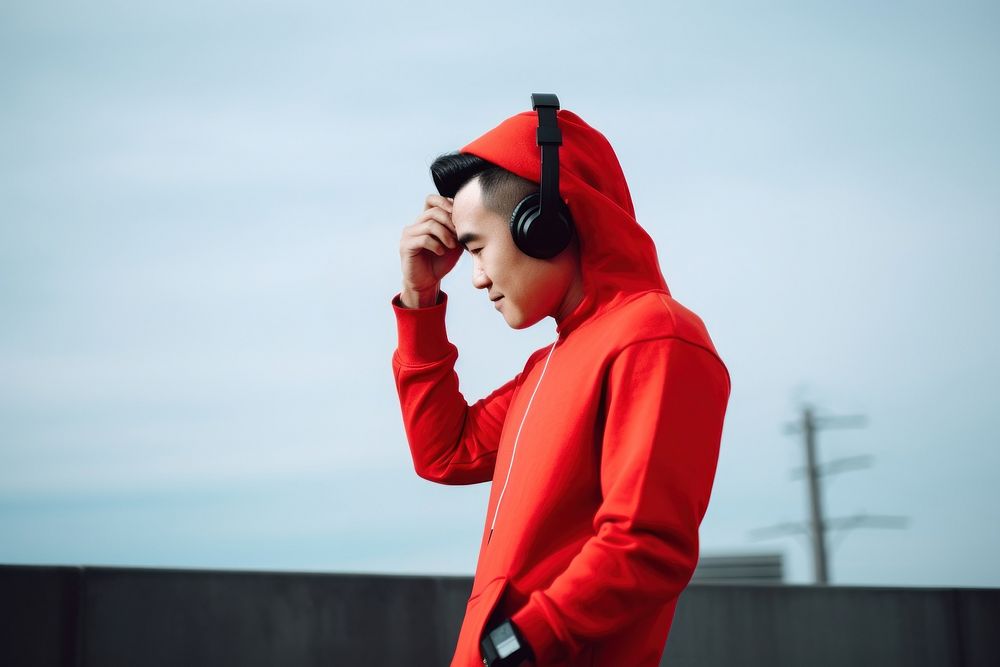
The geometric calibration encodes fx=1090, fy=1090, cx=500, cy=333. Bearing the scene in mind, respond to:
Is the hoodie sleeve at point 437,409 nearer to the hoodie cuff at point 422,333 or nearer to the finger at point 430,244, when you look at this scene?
the hoodie cuff at point 422,333

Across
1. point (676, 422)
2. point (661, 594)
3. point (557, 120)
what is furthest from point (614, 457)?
point (557, 120)

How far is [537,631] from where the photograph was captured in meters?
1.71

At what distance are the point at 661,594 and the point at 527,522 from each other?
0.97 feet

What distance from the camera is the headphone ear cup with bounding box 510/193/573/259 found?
80.3 inches

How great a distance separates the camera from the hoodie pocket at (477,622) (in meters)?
1.85

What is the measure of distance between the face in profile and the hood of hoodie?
0.12ft

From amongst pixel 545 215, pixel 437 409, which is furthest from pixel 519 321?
pixel 437 409

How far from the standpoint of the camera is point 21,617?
3107mm

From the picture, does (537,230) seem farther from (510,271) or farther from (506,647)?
(506,647)

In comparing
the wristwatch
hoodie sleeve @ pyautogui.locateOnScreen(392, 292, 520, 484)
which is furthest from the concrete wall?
the wristwatch

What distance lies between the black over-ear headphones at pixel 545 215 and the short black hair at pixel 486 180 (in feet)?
0.22

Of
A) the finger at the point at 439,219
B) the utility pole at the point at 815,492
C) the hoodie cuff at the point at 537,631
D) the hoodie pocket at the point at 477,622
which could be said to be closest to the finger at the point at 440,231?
the finger at the point at 439,219

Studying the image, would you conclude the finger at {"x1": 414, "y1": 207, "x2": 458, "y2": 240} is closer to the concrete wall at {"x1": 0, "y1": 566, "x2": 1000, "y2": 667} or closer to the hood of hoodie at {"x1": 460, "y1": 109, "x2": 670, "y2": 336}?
the hood of hoodie at {"x1": 460, "y1": 109, "x2": 670, "y2": 336}

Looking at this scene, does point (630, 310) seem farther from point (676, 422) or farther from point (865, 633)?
point (865, 633)
